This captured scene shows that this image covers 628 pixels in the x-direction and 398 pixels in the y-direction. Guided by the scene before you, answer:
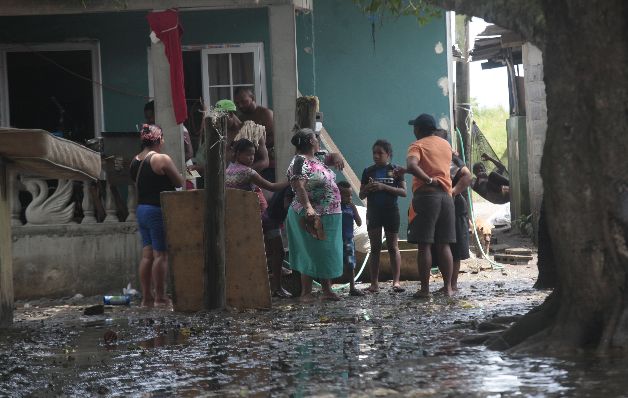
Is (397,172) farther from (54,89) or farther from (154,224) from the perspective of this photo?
(54,89)

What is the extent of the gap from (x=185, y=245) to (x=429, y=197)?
8.12ft

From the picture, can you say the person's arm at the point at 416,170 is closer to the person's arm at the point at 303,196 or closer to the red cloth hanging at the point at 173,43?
the person's arm at the point at 303,196

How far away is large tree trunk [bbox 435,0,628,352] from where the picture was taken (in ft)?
22.7

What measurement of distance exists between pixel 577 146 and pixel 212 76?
336 inches

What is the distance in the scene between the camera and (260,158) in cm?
1227

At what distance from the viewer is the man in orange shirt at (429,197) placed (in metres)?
11.2

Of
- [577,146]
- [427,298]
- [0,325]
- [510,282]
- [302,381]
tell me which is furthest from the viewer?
[510,282]

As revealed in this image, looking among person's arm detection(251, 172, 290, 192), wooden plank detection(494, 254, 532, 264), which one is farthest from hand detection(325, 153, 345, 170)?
wooden plank detection(494, 254, 532, 264)

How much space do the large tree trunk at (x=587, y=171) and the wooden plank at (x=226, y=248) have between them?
378 cm

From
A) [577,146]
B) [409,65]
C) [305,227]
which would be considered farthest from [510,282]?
[577,146]

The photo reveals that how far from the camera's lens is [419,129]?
37.2 ft

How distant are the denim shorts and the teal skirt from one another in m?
1.27

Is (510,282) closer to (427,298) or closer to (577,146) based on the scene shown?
(427,298)

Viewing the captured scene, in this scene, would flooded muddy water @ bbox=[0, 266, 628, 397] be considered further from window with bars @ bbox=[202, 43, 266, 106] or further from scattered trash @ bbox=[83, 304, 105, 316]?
window with bars @ bbox=[202, 43, 266, 106]
